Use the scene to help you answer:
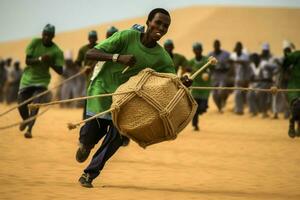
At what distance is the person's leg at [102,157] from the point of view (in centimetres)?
851

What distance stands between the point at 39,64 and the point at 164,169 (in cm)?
429

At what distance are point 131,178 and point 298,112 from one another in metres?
6.39

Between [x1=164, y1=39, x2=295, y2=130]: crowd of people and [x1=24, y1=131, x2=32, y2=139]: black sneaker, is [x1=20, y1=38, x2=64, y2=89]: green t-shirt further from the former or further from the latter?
[x1=164, y1=39, x2=295, y2=130]: crowd of people

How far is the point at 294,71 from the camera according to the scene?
1526cm

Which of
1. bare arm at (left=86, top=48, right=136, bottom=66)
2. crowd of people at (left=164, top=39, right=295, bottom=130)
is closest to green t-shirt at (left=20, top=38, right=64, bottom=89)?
bare arm at (left=86, top=48, right=136, bottom=66)

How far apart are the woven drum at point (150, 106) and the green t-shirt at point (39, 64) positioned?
240 inches

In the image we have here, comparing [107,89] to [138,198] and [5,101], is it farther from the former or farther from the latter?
[5,101]

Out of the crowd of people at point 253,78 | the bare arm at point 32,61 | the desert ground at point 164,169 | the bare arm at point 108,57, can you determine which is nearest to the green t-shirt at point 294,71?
the desert ground at point 164,169

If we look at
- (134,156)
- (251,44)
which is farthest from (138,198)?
(251,44)

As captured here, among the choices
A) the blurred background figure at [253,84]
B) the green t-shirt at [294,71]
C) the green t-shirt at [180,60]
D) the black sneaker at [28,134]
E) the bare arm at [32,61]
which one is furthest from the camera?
the blurred background figure at [253,84]

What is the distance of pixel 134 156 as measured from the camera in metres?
12.6

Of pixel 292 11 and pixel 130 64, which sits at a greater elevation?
pixel 130 64

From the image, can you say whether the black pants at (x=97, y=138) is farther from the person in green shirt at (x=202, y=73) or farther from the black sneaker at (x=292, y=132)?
the person in green shirt at (x=202, y=73)

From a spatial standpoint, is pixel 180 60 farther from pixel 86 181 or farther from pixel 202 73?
pixel 86 181
